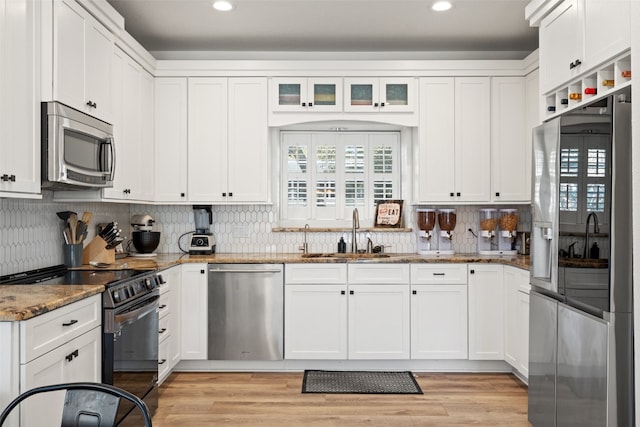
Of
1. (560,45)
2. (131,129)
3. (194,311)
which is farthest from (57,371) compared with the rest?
(560,45)

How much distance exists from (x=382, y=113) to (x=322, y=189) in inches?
37.0

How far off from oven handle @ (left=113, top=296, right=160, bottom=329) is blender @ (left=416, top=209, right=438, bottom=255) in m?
2.33

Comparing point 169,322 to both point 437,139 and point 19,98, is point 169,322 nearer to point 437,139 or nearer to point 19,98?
point 19,98

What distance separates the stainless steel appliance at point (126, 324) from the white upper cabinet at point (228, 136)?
1.24 meters

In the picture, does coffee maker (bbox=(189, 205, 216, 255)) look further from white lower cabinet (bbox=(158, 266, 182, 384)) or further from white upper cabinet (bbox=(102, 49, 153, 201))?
white upper cabinet (bbox=(102, 49, 153, 201))

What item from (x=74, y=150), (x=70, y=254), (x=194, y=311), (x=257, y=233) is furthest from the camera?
(x=257, y=233)

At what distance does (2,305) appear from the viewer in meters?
1.97

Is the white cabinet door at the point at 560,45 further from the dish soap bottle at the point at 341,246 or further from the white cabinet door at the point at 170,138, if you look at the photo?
the white cabinet door at the point at 170,138

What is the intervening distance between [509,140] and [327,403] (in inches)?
103

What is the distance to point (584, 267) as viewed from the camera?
7.77ft

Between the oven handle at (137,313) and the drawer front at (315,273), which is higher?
the drawer front at (315,273)

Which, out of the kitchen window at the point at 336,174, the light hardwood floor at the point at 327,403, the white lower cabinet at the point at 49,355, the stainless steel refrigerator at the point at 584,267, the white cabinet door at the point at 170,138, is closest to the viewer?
the white lower cabinet at the point at 49,355

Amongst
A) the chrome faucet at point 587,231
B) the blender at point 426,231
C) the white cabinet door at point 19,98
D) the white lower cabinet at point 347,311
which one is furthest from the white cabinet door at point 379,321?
the white cabinet door at point 19,98

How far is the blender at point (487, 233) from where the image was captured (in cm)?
451
